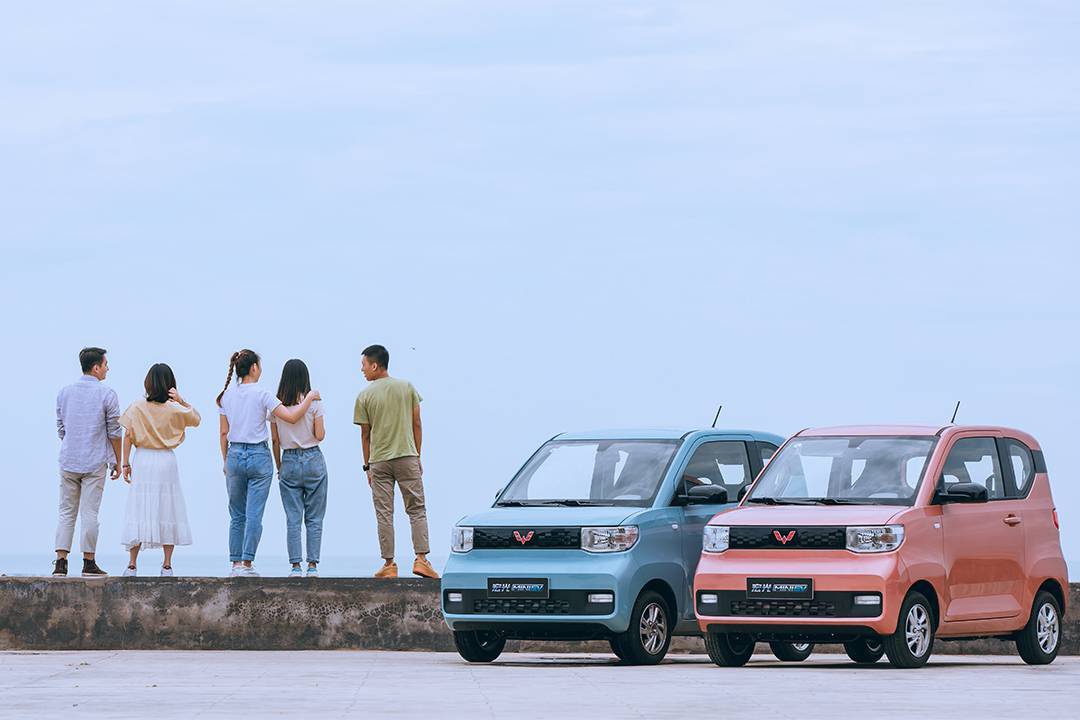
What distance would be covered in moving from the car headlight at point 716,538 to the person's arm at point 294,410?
13.8 feet

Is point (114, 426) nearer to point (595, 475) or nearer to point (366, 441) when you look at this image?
point (366, 441)

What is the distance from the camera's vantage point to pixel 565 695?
1224cm

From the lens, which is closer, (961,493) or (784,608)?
(784,608)

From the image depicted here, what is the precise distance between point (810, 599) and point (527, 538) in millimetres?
2245

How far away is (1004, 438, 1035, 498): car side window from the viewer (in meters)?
16.7

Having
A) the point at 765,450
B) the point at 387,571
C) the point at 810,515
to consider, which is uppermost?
the point at 765,450

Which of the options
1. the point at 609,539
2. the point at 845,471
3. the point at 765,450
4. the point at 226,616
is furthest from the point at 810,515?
the point at 226,616

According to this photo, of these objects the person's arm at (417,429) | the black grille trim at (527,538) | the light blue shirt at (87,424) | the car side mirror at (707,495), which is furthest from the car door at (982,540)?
the light blue shirt at (87,424)

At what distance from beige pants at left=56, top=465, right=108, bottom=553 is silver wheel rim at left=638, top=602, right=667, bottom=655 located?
548 cm

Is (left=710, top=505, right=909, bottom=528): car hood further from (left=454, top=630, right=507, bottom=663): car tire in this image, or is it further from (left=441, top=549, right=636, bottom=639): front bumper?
(left=454, top=630, right=507, bottom=663): car tire

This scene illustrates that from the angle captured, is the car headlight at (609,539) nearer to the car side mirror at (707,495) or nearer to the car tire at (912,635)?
the car side mirror at (707,495)

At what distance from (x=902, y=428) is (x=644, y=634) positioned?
2633 millimetres

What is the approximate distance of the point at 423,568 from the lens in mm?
18781

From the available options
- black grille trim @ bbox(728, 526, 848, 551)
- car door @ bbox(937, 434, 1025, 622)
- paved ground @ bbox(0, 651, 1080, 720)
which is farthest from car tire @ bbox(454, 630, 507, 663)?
car door @ bbox(937, 434, 1025, 622)
